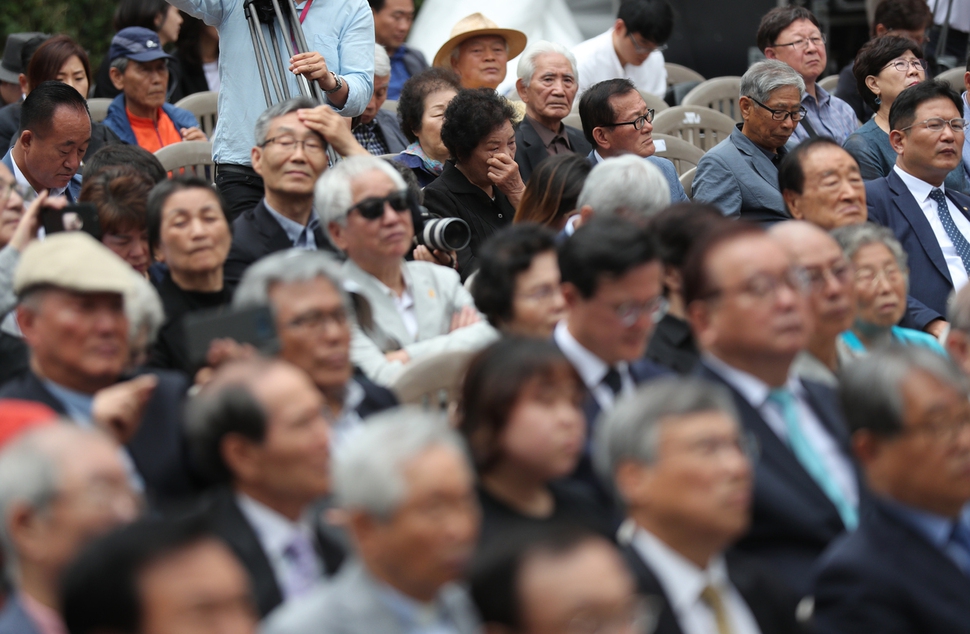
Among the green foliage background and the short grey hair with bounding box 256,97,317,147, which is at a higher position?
the short grey hair with bounding box 256,97,317,147

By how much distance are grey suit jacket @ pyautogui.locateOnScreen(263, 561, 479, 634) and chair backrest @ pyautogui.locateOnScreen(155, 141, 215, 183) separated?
11.3ft

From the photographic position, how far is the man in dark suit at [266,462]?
82.0 inches

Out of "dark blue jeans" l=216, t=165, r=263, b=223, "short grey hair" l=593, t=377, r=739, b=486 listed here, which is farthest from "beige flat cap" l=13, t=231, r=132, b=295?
"dark blue jeans" l=216, t=165, r=263, b=223

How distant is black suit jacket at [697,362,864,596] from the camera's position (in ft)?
7.73

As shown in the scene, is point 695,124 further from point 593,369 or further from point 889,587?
point 889,587

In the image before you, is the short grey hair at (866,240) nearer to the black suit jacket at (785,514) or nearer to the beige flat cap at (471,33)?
the black suit jacket at (785,514)

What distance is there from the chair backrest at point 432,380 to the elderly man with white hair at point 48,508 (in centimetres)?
103

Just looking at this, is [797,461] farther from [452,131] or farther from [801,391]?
[452,131]

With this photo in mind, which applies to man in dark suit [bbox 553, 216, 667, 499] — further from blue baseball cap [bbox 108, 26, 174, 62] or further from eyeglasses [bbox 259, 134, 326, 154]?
blue baseball cap [bbox 108, 26, 174, 62]

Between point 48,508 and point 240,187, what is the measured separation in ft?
8.81

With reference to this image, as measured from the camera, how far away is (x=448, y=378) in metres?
2.84

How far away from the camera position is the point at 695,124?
5.98 m

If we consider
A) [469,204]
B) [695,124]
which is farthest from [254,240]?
[695,124]

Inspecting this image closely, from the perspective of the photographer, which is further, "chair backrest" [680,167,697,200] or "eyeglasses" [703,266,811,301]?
"chair backrest" [680,167,697,200]
